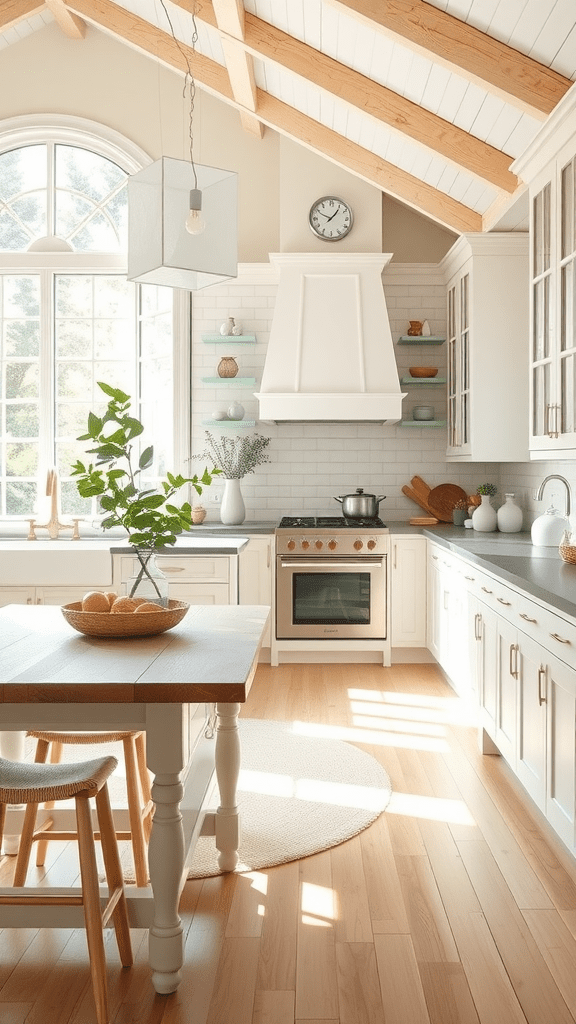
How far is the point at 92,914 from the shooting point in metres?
2.01

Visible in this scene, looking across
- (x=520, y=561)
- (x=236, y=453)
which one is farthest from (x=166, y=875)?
(x=236, y=453)

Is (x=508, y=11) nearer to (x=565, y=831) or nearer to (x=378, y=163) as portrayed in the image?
(x=378, y=163)

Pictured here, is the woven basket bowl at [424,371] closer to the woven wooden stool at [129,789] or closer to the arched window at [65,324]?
the arched window at [65,324]

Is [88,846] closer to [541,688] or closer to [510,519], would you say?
[541,688]

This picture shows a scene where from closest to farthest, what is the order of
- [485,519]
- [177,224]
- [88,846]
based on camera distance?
[88,846], [177,224], [485,519]

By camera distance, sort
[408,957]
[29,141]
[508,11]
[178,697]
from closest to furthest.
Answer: [178,697]
[408,957]
[508,11]
[29,141]

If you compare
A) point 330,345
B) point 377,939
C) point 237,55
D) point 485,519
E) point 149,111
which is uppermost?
point 149,111

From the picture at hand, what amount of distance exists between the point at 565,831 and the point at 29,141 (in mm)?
6063

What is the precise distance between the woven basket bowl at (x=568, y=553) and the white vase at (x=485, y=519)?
5.89ft

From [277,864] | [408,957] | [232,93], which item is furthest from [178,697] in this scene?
[232,93]

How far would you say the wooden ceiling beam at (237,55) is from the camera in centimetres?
461

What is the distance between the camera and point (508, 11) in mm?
3547

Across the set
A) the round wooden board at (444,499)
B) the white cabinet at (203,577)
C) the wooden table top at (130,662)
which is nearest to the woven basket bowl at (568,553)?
the wooden table top at (130,662)

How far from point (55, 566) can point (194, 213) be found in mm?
3245
